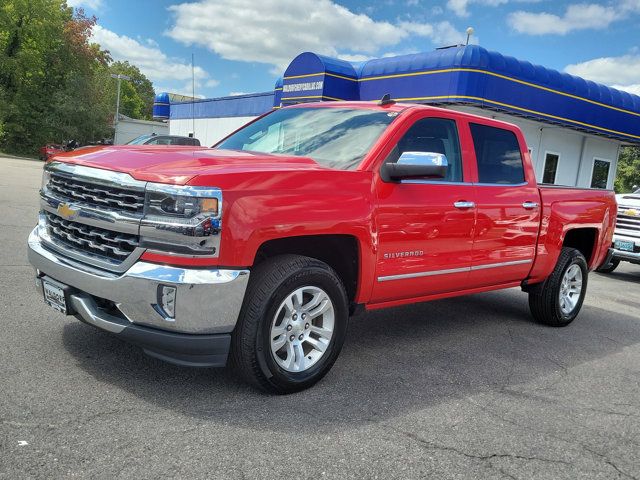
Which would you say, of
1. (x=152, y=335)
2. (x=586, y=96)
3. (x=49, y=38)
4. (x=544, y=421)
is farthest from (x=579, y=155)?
(x=49, y=38)

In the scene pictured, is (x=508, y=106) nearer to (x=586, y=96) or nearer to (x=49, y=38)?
(x=586, y=96)

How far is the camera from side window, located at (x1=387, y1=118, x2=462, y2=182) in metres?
4.37

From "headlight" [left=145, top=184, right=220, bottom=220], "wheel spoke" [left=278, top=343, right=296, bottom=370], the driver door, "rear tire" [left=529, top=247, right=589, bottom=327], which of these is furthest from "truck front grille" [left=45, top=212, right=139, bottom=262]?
"rear tire" [left=529, top=247, right=589, bottom=327]

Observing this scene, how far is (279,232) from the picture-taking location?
11.1 feet

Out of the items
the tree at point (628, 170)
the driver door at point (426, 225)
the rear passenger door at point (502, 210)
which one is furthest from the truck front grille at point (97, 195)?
the tree at point (628, 170)

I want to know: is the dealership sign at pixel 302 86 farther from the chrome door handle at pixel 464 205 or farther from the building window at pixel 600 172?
the chrome door handle at pixel 464 205

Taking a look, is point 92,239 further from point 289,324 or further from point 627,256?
point 627,256

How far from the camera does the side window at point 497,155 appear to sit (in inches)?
197

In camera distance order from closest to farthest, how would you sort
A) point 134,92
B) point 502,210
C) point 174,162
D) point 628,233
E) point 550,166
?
point 174,162 < point 502,210 < point 628,233 < point 550,166 < point 134,92

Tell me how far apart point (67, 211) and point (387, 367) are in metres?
2.50

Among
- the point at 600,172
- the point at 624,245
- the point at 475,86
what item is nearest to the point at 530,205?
the point at 624,245

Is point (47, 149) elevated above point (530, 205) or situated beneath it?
situated beneath

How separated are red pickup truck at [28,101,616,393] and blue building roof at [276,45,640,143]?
1095cm

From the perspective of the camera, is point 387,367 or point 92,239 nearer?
point 92,239
